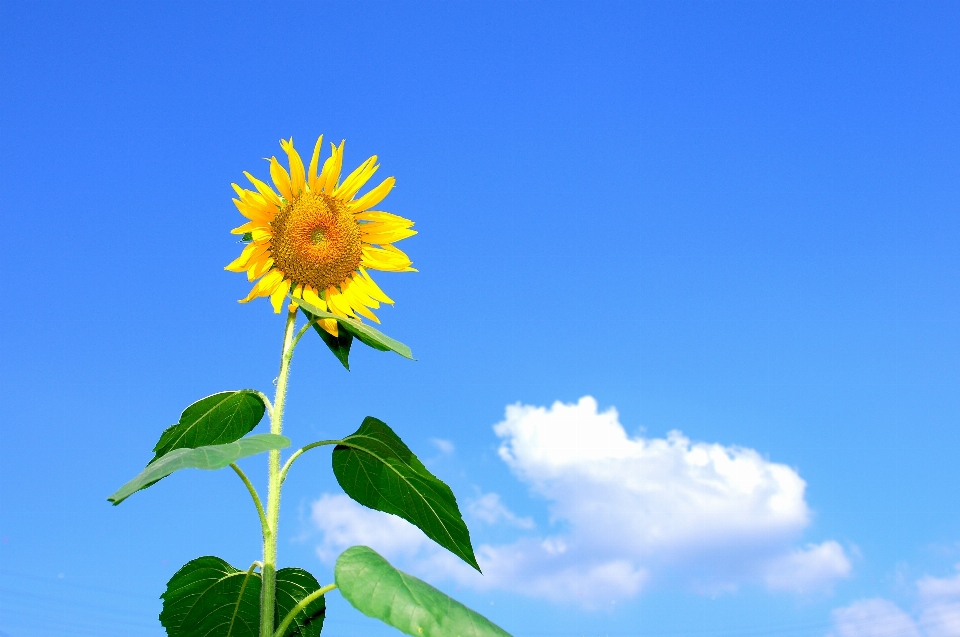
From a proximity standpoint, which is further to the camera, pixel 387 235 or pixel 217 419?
pixel 387 235

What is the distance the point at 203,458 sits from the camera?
114 inches

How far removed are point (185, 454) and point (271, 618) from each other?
830 mm

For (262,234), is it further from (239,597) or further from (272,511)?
(239,597)

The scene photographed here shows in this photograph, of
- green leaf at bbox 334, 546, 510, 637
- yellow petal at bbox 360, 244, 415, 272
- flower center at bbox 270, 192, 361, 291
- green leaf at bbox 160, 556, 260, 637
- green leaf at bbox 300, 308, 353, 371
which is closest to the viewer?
green leaf at bbox 334, 546, 510, 637

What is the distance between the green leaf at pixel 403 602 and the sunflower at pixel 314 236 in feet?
5.66

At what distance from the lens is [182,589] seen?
3.96 metres

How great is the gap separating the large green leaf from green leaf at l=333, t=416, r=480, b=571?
487mm

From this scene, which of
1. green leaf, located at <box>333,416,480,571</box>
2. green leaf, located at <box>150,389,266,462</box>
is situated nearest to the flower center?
green leaf, located at <box>150,389,266,462</box>

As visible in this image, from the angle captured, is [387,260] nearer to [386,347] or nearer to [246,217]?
[246,217]

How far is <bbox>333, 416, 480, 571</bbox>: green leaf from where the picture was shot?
387cm

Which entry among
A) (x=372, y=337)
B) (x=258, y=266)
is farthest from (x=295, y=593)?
(x=258, y=266)

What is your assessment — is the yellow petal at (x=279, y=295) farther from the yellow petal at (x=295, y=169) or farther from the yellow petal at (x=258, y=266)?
the yellow petal at (x=295, y=169)

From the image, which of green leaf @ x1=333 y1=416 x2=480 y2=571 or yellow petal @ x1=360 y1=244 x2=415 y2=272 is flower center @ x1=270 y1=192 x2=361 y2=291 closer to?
yellow petal @ x1=360 y1=244 x2=415 y2=272

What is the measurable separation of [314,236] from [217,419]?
1.06 metres
